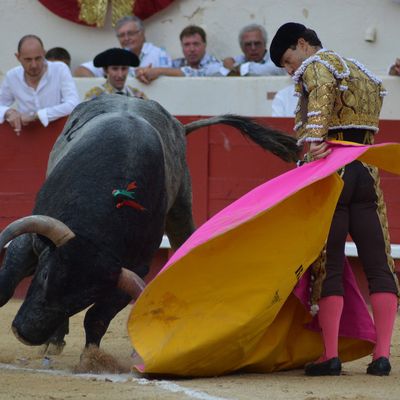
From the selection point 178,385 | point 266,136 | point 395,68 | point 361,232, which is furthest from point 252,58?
point 178,385

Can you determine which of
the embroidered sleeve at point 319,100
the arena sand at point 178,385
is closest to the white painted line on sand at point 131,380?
the arena sand at point 178,385

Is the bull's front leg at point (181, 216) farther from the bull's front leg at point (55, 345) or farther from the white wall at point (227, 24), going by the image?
the white wall at point (227, 24)

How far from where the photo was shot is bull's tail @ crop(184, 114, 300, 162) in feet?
19.7

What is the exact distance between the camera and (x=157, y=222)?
502cm

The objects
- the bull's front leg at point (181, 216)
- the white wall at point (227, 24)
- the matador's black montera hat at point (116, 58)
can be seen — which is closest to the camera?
the bull's front leg at point (181, 216)

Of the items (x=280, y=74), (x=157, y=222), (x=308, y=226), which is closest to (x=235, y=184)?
(x=280, y=74)

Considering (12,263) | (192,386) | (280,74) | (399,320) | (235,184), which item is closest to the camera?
(192,386)

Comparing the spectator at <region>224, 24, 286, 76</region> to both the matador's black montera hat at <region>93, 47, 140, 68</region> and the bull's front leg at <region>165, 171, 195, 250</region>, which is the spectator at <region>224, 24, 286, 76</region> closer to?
the matador's black montera hat at <region>93, 47, 140, 68</region>

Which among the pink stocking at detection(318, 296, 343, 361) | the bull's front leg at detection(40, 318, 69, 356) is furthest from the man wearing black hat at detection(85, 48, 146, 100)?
the pink stocking at detection(318, 296, 343, 361)

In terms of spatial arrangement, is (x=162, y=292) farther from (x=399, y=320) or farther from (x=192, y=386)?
(x=399, y=320)

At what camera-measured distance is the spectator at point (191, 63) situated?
8211mm

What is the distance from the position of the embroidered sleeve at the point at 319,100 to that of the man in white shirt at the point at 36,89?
325 cm

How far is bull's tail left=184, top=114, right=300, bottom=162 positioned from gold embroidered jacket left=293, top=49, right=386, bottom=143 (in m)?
1.53

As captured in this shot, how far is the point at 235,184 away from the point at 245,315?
3079mm
